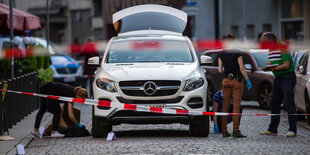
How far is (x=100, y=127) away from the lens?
13.2 metres

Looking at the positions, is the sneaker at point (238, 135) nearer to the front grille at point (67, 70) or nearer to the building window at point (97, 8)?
the front grille at point (67, 70)

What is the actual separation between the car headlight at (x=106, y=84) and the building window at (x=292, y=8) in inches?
1291

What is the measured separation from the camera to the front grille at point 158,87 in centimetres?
1284

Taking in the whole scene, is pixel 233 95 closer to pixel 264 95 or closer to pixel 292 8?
pixel 264 95

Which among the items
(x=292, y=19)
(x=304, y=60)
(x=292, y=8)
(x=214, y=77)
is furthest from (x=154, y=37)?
(x=292, y=8)

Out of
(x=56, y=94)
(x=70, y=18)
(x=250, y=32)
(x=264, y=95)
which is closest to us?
(x=56, y=94)

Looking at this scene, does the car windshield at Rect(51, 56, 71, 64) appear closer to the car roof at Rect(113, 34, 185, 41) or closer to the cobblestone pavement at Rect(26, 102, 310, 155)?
the cobblestone pavement at Rect(26, 102, 310, 155)

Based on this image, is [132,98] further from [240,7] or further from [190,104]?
[240,7]

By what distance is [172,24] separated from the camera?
18016mm

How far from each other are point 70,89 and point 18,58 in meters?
7.35

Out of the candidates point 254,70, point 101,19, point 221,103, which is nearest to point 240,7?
point 101,19

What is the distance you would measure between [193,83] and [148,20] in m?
5.21

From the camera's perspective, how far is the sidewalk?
11.9 meters

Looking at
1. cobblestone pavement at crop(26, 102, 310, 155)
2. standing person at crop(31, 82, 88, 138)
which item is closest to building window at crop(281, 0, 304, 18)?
cobblestone pavement at crop(26, 102, 310, 155)
